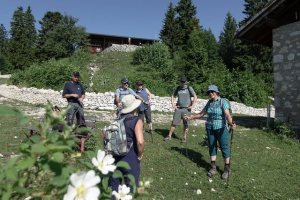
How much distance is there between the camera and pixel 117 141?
5129 mm

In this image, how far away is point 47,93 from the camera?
74.7 feet

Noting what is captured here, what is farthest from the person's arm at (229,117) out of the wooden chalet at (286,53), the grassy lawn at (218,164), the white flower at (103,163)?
the white flower at (103,163)

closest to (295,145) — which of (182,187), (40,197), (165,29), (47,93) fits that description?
(182,187)

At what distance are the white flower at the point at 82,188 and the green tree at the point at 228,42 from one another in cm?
4697

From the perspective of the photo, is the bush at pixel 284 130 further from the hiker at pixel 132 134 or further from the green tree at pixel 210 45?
the green tree at pixel 210 45

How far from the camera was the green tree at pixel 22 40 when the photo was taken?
50.8 m

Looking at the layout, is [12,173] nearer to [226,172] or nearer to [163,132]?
[226,172]

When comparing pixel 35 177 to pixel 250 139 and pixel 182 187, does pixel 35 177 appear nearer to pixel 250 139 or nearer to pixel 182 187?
pixel 182 187

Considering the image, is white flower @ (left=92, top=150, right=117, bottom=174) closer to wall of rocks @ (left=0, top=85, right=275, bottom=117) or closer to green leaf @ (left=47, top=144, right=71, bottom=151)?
green leaf @ (left=47, top=144, right=71, bottom=151)

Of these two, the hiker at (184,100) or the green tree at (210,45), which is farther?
the green tree at (210,45)

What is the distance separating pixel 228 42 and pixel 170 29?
7560 mm

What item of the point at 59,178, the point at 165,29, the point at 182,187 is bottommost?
the point at 182,187

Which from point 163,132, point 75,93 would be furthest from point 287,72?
point 75,93

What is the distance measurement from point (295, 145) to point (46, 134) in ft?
35.9
